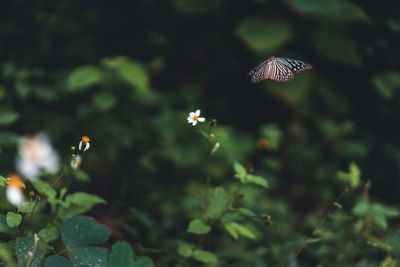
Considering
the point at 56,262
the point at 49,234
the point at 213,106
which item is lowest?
the point at 56,262

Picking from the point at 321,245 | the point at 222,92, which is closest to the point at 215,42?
the point at 222,92

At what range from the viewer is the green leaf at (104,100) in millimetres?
2348

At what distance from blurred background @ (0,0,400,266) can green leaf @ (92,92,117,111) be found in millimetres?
13

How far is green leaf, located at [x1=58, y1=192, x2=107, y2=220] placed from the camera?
124cm

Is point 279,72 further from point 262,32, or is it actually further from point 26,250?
point 262,32

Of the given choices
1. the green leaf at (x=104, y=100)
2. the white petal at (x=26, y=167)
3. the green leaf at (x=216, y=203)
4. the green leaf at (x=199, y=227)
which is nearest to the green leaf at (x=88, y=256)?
the green leaf at (x=199, y=227)

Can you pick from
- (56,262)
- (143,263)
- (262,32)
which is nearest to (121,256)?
(143,263)

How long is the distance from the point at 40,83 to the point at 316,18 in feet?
7.92

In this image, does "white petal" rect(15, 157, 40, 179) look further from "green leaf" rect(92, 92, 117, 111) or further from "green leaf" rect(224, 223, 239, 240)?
"green leaf" rect(224, 223, 239, 240)

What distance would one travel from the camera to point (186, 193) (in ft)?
7.51

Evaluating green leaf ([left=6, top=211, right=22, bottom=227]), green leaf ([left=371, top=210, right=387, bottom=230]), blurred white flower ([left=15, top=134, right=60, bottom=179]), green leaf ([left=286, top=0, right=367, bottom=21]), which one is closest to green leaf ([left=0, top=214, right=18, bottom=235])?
green leaf ([left=6, top=211, right=22, bottom=227])

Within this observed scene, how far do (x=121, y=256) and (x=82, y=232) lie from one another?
14cm

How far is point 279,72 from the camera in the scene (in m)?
1.06

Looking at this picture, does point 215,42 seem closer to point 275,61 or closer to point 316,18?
point 316,18
